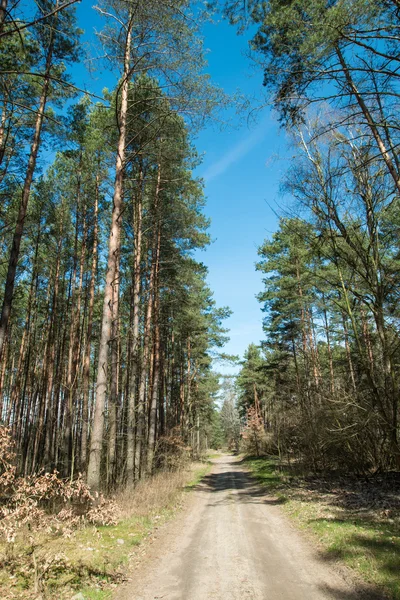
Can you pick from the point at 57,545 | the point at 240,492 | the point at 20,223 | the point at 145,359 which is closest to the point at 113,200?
the point at 20,223

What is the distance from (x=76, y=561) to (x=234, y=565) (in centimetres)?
248

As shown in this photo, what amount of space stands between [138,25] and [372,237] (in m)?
8.22

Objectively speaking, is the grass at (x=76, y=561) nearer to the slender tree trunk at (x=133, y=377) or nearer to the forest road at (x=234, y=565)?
the forest road at (x=234, y=565)

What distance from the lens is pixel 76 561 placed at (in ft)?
16.4

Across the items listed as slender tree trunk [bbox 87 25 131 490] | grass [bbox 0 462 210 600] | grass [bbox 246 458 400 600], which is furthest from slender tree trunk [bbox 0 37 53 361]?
grass [bbox 246 458 400 600]

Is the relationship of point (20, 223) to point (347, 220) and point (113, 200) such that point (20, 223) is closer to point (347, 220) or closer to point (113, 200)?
point (113, 200)

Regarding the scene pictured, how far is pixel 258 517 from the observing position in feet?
28.9

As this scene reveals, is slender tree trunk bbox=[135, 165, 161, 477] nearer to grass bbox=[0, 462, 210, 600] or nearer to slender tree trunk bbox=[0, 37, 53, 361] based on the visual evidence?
grass bbox=[0, 462, 210, 600]

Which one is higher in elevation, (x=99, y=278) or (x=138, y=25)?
(x=138, y=25)

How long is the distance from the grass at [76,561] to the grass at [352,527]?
138 inches

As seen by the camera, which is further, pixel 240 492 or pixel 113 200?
pixel 240 492

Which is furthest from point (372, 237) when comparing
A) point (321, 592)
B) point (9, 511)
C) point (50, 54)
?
point (50, 54)

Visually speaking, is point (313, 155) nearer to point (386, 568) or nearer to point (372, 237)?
point (372, 237)

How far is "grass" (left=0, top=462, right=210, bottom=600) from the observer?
4152mm
